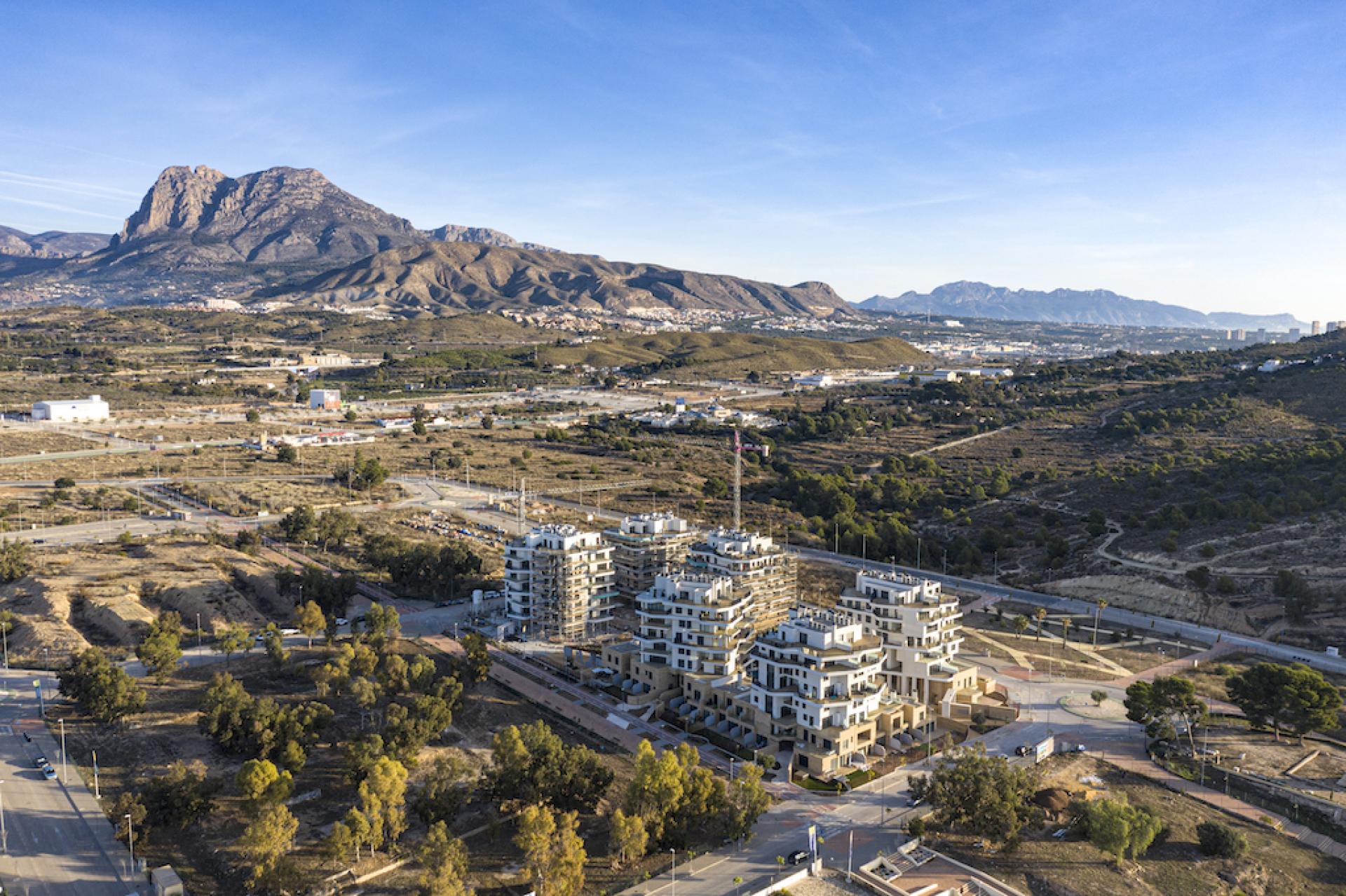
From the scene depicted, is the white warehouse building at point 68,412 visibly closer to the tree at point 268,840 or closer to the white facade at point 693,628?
the white facade at point 693,628

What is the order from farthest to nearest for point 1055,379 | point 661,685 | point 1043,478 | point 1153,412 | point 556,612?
point 1055,379 < point 1153,412 < point 1043,478 < point 556,612 < point 661,685

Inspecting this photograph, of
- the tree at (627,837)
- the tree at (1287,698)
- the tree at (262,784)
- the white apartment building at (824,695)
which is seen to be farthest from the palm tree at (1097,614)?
the tree at (262,784)

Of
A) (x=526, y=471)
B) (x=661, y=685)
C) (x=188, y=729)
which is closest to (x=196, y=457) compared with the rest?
(x=526, y=471)

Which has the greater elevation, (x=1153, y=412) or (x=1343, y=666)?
(x=1153, y=412)

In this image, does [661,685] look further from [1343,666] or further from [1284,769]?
[1343,666]

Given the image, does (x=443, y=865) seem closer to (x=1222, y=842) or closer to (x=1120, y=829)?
(x=1120, y=829)

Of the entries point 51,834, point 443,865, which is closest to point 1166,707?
point 443,865

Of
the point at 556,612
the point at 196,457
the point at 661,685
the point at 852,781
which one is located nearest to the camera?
the point at 852,781
